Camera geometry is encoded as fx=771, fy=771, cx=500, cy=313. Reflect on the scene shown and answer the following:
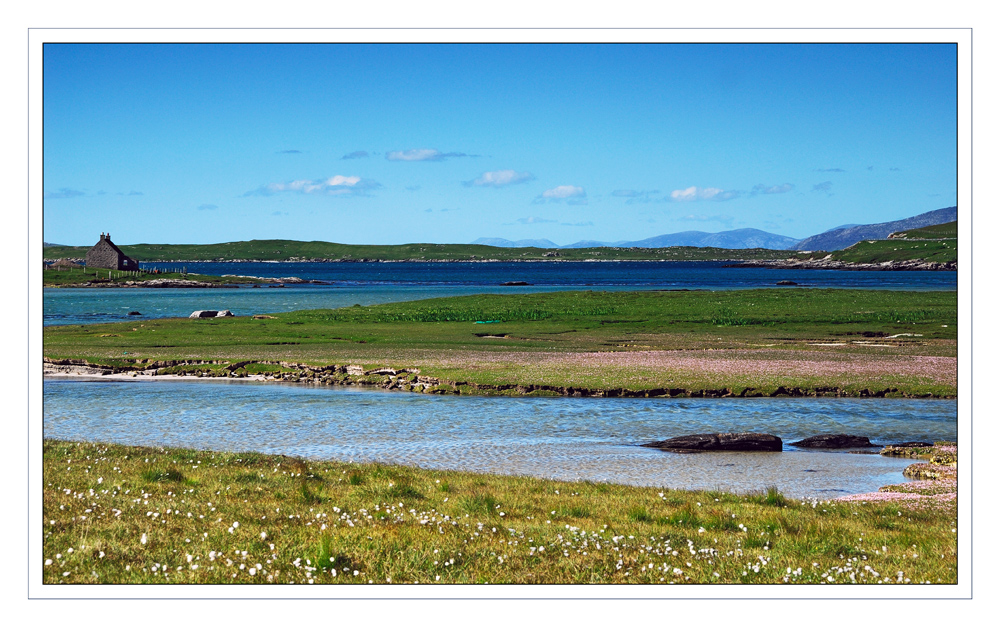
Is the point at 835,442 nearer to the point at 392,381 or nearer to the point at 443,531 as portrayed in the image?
the point at 443,531

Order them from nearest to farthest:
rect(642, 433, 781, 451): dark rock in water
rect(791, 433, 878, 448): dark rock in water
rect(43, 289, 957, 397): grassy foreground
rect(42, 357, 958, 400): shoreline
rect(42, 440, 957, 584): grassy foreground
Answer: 1. rect(42, 440, 957, 584): grassy foreground
2. rect(642, 433, 781, 451): dark rock in water
3. rect(791, 433, 878, 448): dark rock in water
4. rect(42, 357, 958, 400): shoreline
5. rect(43, 289, 957, 397): grassy foreground

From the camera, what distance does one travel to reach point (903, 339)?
199 ft

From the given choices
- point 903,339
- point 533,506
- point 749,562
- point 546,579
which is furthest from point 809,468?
point 903,339

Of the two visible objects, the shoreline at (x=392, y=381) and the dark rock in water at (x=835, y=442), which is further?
the shoreline at (x=392, y=381)

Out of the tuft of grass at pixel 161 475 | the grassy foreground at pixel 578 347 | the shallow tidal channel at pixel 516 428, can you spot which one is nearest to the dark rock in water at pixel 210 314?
the grassy foreground at pixel 578 347

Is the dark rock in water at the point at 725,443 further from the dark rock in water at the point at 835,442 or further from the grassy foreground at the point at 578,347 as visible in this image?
the grassy foreground at the point at 578,347

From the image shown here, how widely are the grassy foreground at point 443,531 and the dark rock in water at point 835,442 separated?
9.86 metres

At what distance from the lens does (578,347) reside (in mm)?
58094

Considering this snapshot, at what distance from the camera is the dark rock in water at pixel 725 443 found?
2611 cm

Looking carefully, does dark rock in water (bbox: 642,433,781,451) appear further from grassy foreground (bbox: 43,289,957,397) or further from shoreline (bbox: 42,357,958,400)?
grassy foreground (bbox: 43,289,957,397)

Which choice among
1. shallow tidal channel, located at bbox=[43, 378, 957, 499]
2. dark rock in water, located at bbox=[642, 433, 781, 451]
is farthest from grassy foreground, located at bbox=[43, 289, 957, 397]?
dark rock in water, located at bbox=[642, 433, 781, 451]

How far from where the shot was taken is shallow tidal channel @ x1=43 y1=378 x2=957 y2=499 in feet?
76.3

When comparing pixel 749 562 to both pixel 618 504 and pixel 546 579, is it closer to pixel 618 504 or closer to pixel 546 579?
pixel 546 579

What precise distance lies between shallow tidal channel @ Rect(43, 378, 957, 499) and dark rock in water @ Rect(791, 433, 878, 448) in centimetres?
79
